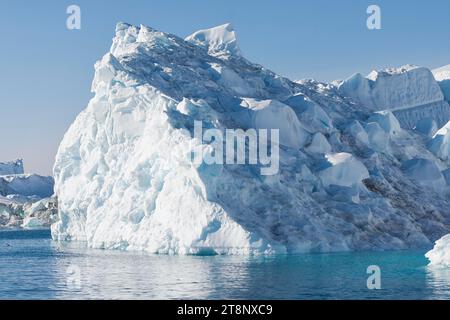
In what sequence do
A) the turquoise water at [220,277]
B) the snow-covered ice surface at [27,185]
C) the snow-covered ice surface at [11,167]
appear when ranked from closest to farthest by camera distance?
the turquoise water at [220,277]
the snow-covered ice surface at [27,185]
the snow-covered ice surface at [11,167]

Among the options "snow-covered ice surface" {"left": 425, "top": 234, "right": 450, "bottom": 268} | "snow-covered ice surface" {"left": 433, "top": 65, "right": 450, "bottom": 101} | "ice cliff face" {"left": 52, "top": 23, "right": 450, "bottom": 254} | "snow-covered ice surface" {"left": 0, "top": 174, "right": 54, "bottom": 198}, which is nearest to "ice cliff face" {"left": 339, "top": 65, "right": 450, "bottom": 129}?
"snow-covered ice surface" {"left": 433, "top": 65, "right": 450, "bottom": 101}

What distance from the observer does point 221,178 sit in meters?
38.0

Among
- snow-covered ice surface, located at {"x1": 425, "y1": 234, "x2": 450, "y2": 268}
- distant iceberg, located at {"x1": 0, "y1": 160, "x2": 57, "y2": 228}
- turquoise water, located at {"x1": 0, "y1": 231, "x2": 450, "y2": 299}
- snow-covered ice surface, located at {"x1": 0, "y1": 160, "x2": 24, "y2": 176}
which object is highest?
snow-covered ice surface, located at {"x1": 0, "y1": 160, "x2": 24, "y2": 176}

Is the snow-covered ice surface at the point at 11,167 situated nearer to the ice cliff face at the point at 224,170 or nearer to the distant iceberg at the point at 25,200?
the distant iceberg at the point at 25,200

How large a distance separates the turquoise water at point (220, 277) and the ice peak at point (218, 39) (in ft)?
97.9

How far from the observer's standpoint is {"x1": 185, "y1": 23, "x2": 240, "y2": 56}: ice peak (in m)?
64.0

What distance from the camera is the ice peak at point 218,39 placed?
6400cm

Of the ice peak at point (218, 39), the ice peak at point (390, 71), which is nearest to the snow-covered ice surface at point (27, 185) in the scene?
the ice peak at point (218, 39)

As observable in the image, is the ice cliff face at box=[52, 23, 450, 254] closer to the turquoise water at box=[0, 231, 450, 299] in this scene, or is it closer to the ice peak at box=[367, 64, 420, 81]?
the turquoise water at box=[0, 231, 450, 299]

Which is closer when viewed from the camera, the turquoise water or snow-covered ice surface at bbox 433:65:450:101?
the turquoise water

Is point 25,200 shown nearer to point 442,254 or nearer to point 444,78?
point 444,78

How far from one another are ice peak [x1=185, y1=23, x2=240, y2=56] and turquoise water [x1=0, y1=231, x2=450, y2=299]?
97.9 ft

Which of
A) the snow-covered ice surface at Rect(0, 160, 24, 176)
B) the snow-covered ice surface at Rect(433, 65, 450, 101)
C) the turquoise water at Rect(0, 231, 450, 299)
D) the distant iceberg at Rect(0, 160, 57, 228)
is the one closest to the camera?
the turquoise water at Rect(0, 231, 450, 299)
